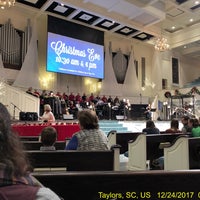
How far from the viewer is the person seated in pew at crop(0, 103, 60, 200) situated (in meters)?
0.63

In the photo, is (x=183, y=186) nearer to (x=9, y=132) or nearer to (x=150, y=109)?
(x=9, y=132)

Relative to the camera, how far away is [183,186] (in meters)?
1.46

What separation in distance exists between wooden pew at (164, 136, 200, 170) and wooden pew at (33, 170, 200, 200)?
2174 mm

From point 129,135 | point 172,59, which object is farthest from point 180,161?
point 172,59

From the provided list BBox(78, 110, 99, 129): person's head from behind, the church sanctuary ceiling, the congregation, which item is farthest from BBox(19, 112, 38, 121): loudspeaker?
BBox(78, 110, 99, 129): person's head from behind

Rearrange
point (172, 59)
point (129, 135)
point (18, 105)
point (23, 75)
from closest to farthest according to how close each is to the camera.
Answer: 1. point (129, 135)
2. point (18, 105)
3. point (23, 75)
4. point (172, 59)

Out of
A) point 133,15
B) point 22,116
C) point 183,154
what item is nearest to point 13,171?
point 183,154

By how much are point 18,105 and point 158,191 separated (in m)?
9.43

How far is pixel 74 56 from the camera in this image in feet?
41.8

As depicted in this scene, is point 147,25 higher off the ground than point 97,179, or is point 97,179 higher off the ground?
point 147,25

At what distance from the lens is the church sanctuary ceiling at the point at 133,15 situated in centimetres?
1215

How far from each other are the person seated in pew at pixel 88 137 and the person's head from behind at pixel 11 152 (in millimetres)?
1767

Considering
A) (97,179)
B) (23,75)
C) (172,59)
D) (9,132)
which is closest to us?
(9,132)

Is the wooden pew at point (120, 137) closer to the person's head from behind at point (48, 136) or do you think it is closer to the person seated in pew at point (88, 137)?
the person seated in pew at point (88, 137)
